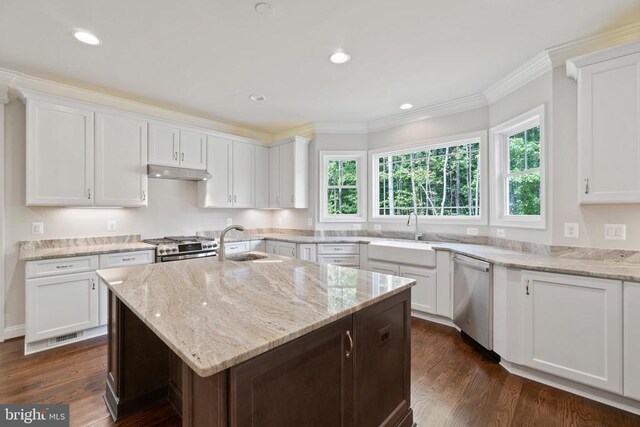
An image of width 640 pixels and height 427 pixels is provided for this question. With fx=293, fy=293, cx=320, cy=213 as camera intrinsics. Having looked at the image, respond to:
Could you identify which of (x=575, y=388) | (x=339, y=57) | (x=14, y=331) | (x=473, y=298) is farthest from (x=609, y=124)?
(x=14, y=331)

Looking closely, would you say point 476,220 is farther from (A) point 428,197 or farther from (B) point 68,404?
(B) point 68,404

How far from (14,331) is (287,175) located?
140 inches

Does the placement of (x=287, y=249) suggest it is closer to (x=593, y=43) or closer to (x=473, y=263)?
(x=473, y=263)

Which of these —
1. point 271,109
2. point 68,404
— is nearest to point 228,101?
point 271,109

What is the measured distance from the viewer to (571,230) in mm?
2432

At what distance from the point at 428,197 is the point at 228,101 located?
293 cm

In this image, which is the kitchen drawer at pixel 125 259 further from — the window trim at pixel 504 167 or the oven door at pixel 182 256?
the window trim at pixel 504 167

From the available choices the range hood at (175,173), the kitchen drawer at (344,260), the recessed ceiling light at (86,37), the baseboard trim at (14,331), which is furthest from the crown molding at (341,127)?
the baseboard trim at (14,331)

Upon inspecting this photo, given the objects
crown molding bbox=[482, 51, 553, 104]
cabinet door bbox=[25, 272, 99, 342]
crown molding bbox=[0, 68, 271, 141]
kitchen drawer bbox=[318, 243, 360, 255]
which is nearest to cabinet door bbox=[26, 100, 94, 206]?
crown molding bbox=[0, 68, 271, 141]

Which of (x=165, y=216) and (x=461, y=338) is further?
(x=165, y=216)

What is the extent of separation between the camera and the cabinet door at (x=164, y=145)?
3584mm

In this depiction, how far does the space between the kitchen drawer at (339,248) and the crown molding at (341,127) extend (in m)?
1.81

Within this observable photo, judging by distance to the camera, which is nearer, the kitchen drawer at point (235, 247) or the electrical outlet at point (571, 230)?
the electrical outlet at point (571, 230)

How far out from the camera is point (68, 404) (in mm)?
1949
